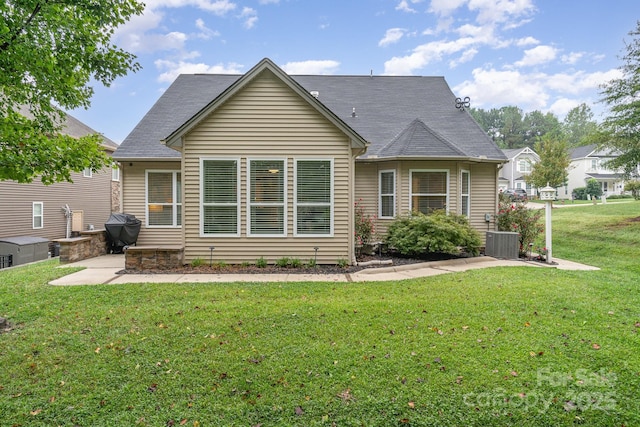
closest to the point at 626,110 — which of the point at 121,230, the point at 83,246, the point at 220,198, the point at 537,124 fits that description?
the point at 220,198

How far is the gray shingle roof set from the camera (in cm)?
1049

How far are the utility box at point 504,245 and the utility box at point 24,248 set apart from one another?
18.7m

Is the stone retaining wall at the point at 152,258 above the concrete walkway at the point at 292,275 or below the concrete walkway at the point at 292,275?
above

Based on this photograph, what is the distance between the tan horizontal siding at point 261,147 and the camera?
26.5ft

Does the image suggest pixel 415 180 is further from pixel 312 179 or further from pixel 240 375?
pixel 240 375

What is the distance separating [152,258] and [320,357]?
5833 millimetres

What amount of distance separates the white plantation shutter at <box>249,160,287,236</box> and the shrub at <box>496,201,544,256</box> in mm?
7260

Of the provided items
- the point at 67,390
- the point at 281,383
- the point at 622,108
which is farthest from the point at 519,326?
the point at 622,108

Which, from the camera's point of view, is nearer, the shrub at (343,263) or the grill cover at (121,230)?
the shrub at (343,263)

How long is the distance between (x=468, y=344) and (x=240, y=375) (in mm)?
2573

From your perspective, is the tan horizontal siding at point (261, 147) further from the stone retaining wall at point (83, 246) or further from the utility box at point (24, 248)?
the utility box at point (24, 248)

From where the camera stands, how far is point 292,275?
7293 millimetres

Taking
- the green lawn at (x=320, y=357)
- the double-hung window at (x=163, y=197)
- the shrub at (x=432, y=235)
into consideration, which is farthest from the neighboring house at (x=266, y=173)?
the double-hung window at (x=163, y=197)

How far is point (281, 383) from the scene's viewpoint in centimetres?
310
